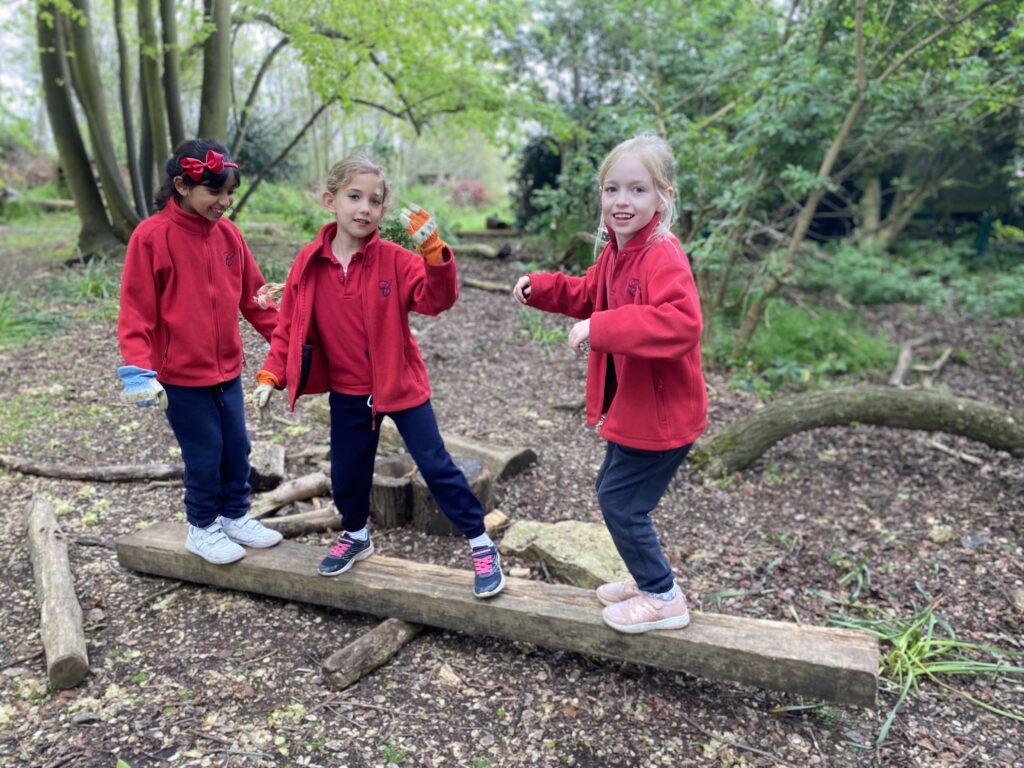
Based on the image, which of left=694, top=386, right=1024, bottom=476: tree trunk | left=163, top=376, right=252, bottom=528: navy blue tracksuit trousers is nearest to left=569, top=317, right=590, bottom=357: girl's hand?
left=163, top=376, right=252, bottom=528: navy blue tracksuit trousers

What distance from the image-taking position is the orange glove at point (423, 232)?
2.22 meters

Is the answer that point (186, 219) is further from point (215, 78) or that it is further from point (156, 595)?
point (215, 78)

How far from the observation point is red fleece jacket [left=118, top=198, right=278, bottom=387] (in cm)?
254

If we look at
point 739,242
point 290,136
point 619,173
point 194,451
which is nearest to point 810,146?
point 739,242

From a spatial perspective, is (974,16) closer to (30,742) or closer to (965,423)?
(965,423)

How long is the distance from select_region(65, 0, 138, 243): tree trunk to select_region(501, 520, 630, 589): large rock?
6562mm

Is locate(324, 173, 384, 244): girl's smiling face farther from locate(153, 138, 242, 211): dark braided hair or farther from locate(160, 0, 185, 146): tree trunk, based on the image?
locate(160, 0, 185, 146): tree trunk

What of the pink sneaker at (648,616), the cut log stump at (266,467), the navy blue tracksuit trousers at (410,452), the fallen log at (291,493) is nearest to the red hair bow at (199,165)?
the navy blue tracksuit trousers at (410,452)

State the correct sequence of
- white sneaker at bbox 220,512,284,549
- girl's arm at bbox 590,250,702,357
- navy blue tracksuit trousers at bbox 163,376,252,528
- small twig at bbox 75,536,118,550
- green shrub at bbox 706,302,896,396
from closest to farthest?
girl's arm at bbox 590,250,702,357 < navy blue tracksuit trousers at bbox 163,376,252,528 < white sneaker at bbox 220,512,284,549 < small twig at bbox 75,536,118,550 < green shrub at bbox 706,302,896,396

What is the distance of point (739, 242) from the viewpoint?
6934 mm

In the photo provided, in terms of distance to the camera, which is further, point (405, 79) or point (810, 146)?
point (405, 79)

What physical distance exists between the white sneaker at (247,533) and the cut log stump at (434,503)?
642 millimetres

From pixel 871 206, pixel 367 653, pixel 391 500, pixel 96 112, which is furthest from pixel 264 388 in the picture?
pixel 871 206

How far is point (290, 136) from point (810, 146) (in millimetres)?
12762
